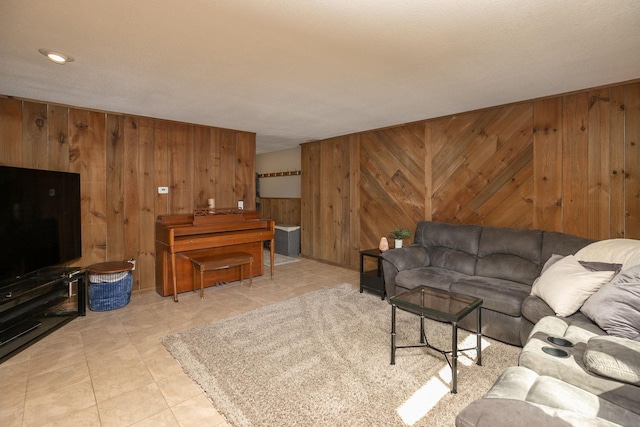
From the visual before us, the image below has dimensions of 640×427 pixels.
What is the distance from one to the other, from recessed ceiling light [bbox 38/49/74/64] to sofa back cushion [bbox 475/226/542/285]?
4.09m

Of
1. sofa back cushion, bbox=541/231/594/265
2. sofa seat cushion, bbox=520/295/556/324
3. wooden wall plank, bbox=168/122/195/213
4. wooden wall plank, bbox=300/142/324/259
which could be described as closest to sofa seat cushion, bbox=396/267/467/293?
sofa seat cushion, bbox=520/295/556/324

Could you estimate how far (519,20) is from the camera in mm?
1776

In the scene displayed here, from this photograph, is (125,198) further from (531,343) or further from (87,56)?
(531,343)

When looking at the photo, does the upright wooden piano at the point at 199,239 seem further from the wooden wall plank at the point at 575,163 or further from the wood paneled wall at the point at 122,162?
the wooden wall plank at the point at 575,163

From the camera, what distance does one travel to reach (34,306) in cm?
267

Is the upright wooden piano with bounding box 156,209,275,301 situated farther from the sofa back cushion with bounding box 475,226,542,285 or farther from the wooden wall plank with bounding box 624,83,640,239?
the wooden wall plank with bounding box 624,83,640,239

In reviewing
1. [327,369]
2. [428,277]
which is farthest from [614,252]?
[327,369]

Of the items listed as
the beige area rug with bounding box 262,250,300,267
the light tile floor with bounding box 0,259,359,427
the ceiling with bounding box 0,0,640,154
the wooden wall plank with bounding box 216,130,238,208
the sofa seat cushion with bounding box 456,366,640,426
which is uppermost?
the ceiling with bounding box 0,0,640,154

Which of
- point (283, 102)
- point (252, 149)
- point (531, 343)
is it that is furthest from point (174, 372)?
point (252, 149)

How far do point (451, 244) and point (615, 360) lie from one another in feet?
7.48

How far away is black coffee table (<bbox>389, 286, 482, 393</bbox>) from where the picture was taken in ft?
6.41

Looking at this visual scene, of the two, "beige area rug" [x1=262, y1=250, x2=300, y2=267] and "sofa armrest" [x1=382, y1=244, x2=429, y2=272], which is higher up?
"sofa armrest" [x1=382, y1=244, x2=429, y2=272]

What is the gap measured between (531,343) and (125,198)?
14.4 feet

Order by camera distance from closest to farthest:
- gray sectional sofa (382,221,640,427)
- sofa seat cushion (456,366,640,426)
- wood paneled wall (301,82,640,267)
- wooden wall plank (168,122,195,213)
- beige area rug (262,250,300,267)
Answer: sofa seat cushion (456,366,640,426) < gray sectional sofa (382,221,640,427) < wood paneled wall (301,82,640,267) < wooden wall plank (168,122,195,213) < beige area rug (262,250,300,267)
